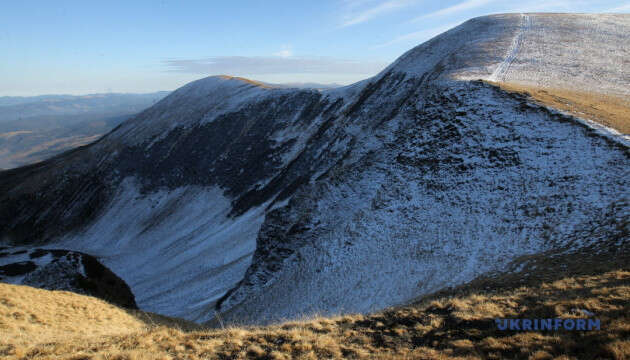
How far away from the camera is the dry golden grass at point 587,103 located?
2520 centimetres

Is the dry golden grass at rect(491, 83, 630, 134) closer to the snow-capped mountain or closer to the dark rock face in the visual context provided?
the snow-capped mountain

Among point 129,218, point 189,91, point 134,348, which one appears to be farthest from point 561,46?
point 189,91

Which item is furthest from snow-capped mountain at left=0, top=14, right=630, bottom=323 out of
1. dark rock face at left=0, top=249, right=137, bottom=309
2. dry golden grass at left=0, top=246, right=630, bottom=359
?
dry golden grass at left=0, top=246, right=630, bottom=359

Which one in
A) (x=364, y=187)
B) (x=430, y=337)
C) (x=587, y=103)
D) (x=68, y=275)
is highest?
(x=587, y=103)

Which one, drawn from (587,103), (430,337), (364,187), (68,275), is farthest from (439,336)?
(68,275)

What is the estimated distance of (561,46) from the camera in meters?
50.1

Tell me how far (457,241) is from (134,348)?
19.6 meters

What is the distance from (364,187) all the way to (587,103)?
2111 cm

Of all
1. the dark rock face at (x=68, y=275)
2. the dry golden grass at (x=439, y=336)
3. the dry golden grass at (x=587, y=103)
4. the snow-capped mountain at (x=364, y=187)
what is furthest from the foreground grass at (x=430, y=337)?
the dark rock face at (x=68, y=275)

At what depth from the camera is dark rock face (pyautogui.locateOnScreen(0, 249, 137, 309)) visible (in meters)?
35.3

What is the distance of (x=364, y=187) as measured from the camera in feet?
98.0

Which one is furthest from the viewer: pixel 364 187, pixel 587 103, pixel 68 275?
pixel 68 275

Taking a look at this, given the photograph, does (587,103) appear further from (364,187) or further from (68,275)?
(68,275)

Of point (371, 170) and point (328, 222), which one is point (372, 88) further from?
point (328, 222)
